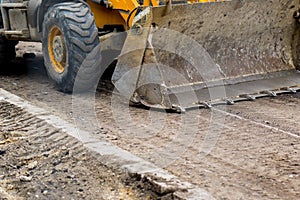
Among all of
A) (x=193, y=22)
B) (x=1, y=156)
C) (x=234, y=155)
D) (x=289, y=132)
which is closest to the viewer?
(x=234, y=155)

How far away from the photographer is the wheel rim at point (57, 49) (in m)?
6.77

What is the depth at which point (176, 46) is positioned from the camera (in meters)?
6.18

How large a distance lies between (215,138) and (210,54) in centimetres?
188

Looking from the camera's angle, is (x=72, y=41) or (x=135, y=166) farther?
(x=72, y=41)

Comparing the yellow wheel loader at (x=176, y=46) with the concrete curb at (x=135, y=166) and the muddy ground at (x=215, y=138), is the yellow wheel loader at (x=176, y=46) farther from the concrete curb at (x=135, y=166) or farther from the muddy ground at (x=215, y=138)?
the concrete curb at (x=135, y=166)

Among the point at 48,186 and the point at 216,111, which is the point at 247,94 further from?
the point at 48,186

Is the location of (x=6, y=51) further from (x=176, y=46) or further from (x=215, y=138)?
(x=215, y=138)

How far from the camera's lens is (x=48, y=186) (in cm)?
407

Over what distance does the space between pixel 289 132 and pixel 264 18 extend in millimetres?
2207

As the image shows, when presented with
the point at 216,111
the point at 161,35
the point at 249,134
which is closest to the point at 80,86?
the point at 161,35

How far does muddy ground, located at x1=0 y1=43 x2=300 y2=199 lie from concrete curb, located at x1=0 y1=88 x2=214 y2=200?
129mm

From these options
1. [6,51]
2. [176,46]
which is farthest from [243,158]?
[6,51]

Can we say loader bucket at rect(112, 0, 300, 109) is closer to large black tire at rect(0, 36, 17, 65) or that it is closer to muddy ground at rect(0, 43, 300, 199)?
muddy ground at rect(0, 43, 300, 199)

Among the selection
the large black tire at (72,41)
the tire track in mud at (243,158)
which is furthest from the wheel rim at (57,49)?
the tire track in mud at (243,158)
